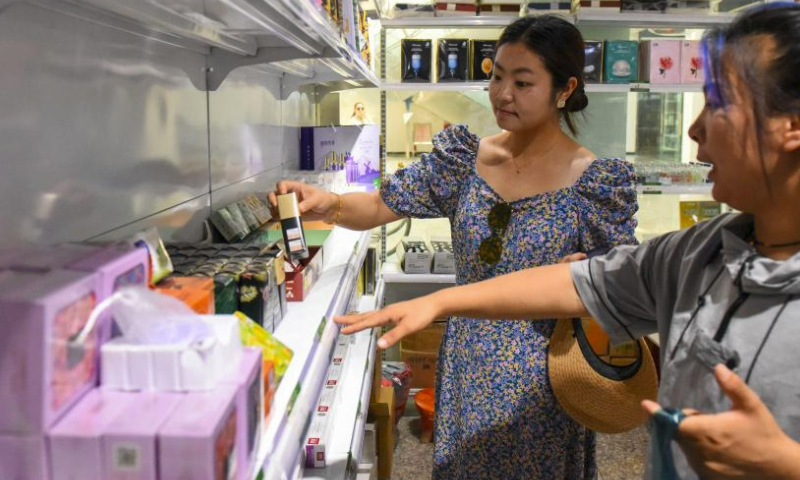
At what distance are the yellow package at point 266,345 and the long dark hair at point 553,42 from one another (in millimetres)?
1331

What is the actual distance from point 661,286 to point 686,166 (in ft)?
10.6

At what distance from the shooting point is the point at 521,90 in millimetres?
2039

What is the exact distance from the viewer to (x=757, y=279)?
3.43 feet

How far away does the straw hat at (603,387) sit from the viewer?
6.12ft

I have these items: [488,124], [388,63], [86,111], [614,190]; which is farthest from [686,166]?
[86,111]

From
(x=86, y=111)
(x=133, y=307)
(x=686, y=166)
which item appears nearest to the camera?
(x=133, y=307)

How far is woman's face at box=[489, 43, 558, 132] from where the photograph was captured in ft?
6.70

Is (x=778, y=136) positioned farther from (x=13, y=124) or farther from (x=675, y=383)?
(x=13, y=124)

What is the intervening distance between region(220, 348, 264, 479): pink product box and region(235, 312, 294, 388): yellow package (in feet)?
0.38

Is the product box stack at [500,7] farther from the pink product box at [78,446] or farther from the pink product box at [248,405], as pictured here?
the pink product box at [78,446]

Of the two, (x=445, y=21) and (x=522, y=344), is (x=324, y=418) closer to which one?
(x=522, y=344)

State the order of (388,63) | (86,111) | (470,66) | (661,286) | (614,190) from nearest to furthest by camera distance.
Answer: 1. (86,111)
2. (661,286)
3. (614,190)
4. (470,66)
5. (388,63)

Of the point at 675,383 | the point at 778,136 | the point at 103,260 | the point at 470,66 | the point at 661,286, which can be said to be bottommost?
the point at 675,383

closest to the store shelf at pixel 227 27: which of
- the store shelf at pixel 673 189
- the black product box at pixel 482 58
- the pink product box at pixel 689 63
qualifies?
the black product box at pixel 482 58
